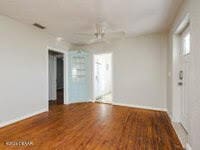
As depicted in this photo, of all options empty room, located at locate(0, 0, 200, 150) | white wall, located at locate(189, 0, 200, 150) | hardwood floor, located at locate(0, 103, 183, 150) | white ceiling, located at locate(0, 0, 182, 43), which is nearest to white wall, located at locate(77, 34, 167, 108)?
empty room, located at locate(0, 0, 200, 150)

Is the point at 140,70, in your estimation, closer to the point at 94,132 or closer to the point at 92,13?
the point at 92,13

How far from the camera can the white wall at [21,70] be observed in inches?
134

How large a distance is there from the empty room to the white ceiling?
0.02m

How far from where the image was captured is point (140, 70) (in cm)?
518

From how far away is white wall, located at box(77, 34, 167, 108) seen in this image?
4.82 m

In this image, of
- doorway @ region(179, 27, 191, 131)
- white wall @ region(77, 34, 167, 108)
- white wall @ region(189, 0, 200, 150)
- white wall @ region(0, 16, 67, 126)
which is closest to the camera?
white wall @ region(189, 0, 200, 150)

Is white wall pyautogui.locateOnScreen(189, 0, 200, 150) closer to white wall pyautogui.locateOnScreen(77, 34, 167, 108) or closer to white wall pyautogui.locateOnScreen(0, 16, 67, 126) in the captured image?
white wall pyautogui.locateOnScreen(77, 34, 167, 108)

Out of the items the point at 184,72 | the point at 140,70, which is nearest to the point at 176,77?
the point at 184,72

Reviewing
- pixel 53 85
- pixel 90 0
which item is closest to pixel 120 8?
pixel 90 0

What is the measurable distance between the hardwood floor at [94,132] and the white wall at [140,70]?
1010mm

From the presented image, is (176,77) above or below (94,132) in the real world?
above

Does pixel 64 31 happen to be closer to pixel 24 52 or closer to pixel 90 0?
pixel 24 52

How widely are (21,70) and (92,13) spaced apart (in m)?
2.37

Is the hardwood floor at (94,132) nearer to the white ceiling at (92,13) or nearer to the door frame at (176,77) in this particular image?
the door frame at (176,77)
